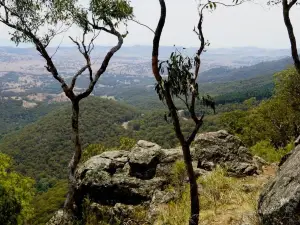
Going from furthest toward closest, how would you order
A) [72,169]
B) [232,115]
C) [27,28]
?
1. [232,115]
2. [27,28]
3. [72,169]

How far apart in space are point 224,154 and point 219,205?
7.88 m

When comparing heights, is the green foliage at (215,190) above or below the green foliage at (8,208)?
above

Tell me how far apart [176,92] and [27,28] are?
10645 mm

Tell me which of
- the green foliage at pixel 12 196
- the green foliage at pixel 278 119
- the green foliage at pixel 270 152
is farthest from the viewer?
the green foliage at pixel 278 119

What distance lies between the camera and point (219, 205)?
13.4 m

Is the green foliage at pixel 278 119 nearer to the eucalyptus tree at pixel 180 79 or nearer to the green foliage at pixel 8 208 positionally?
the eucalyptus tree at pixel 180 79

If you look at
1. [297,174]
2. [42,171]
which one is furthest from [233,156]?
[42,171]

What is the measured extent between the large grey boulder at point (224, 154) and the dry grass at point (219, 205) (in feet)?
14.5

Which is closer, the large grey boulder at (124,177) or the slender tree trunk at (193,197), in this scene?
the slender tree trunk at (193,197)

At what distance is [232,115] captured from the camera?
205 ft

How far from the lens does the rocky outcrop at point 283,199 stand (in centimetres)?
800

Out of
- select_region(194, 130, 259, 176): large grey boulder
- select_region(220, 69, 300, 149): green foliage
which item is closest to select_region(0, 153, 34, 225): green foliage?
select_region(194, 130, 259, 176): large grey boulder

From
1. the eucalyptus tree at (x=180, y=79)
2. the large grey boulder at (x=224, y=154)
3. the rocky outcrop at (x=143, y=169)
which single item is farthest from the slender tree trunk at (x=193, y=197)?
the large grey boulder at (x=224, y=154)

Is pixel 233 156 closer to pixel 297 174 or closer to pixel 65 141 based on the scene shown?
pixel 297 174
